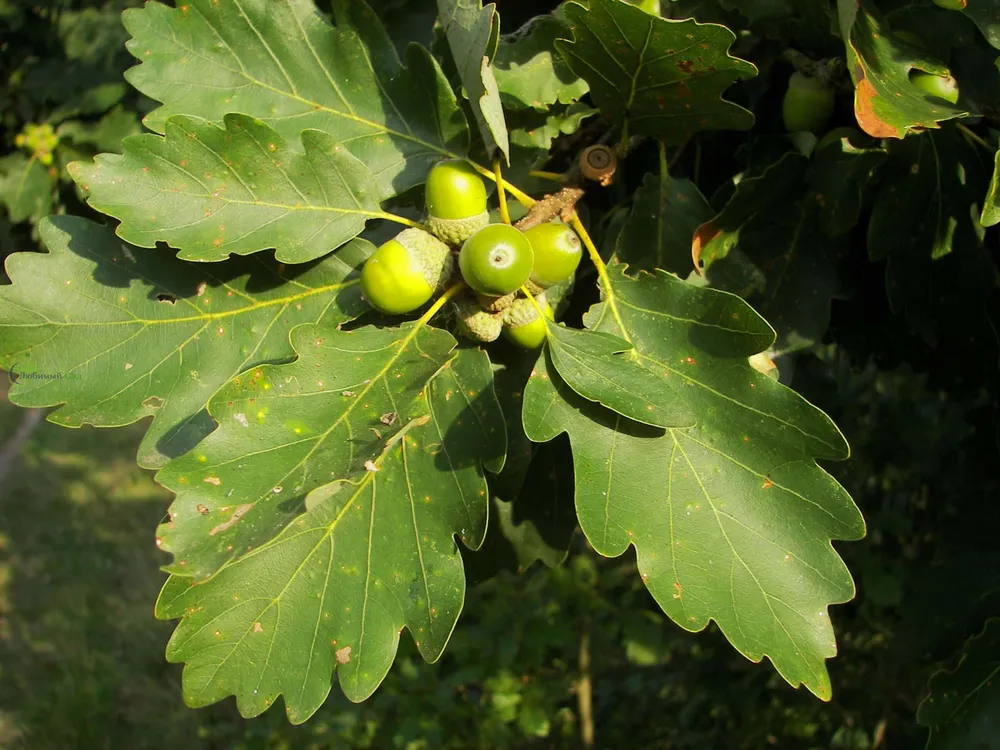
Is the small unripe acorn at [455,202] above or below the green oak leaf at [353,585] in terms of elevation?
above

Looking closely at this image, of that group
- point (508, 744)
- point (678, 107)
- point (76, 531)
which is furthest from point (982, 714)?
point (76, 531)

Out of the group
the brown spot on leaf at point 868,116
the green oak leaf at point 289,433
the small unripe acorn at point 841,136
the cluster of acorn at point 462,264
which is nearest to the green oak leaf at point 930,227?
the small unripe acorn at point 841,136

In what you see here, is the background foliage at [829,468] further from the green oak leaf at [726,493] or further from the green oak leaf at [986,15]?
the green oak leaf at [726,493]

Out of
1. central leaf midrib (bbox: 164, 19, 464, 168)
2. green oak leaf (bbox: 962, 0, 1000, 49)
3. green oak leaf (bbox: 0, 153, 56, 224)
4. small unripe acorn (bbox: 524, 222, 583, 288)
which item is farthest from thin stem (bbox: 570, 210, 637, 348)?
green oak leaf (bbox: 0, 153, 56, 224)

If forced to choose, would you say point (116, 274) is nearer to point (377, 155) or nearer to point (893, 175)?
point (377, 155)

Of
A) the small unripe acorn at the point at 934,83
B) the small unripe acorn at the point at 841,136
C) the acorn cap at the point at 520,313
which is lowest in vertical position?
the acorn cap at the point at 520,313

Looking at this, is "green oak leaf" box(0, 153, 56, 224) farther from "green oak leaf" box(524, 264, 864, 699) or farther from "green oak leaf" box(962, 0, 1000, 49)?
"green oak leaf" box(962, 0, 1000, 49)

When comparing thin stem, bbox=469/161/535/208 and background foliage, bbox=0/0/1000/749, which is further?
background foliage, bbox=0/0/1000/749
